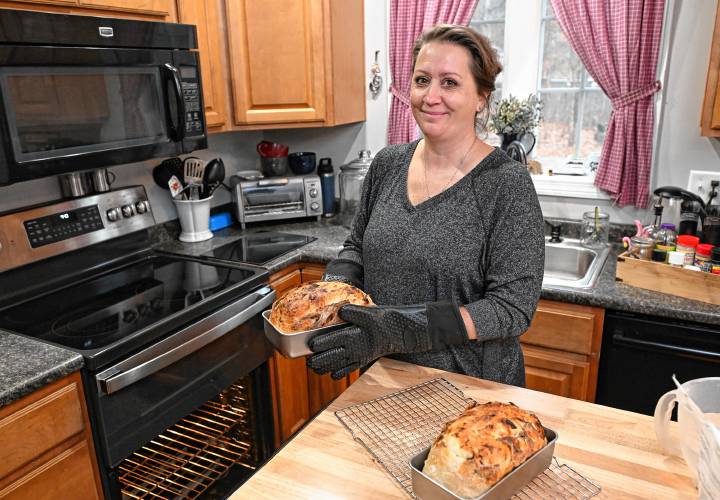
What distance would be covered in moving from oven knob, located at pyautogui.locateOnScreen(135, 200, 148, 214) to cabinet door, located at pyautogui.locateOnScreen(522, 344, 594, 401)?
154 centimetres

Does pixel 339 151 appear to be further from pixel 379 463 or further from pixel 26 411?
pixel 379 463

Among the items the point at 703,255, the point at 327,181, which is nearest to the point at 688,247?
the point at 703,255

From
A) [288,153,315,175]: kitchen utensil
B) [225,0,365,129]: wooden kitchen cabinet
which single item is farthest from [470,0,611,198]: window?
[288,153,315,175]: kitchen utensil

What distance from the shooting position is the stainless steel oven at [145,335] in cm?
156

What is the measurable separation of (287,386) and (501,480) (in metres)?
1.59

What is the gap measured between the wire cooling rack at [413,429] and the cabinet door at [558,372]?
95cm

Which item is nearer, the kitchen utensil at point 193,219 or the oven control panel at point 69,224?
the oven control panel at point 69,224

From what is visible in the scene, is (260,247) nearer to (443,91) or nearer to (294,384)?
(294,384)

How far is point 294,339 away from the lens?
108cm

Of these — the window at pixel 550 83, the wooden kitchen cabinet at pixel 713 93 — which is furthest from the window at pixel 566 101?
the wooden kitchen cabinet at pixel 713 93

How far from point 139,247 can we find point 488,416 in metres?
1.81

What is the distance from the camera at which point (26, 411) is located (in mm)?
1337

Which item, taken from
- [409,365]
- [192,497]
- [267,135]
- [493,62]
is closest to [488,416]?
[409,365]

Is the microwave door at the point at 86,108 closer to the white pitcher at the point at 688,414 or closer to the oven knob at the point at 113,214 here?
the oven knob at the point at 113,214
